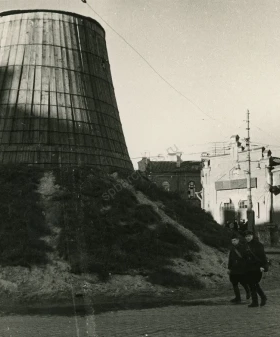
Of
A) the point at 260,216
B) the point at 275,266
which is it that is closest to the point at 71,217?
the point at 275,266

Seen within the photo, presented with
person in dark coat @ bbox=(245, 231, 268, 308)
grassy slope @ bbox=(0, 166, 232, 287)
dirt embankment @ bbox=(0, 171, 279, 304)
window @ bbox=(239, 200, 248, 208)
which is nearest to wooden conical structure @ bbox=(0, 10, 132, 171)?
grassy slope @ bbox=(0, 166, 232, 287)

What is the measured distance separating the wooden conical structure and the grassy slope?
47.6 inches

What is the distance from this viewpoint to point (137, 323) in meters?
8.88

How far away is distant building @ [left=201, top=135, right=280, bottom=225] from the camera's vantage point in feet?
152

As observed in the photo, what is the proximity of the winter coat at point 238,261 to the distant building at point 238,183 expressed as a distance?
34565 mm

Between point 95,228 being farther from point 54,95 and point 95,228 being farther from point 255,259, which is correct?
point 54,95

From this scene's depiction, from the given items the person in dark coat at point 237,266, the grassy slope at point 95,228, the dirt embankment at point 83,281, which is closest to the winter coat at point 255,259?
the person in dark coat at point 237,266

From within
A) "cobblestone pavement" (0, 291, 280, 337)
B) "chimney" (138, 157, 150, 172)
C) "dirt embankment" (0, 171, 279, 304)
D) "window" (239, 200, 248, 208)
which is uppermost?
"chimney" (138, 157, 150, 172)

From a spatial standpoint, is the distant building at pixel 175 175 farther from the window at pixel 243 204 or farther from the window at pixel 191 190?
the window at pixel 243 204

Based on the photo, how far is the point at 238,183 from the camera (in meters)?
50.1

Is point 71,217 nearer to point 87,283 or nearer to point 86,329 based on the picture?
point 87,283

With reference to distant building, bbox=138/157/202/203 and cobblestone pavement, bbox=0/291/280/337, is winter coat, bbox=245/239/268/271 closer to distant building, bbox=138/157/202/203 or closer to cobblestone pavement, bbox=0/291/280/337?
cobblestone pavement, bbox=0/291/280/337

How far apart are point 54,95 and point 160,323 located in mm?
11908

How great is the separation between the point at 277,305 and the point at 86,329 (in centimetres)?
438
